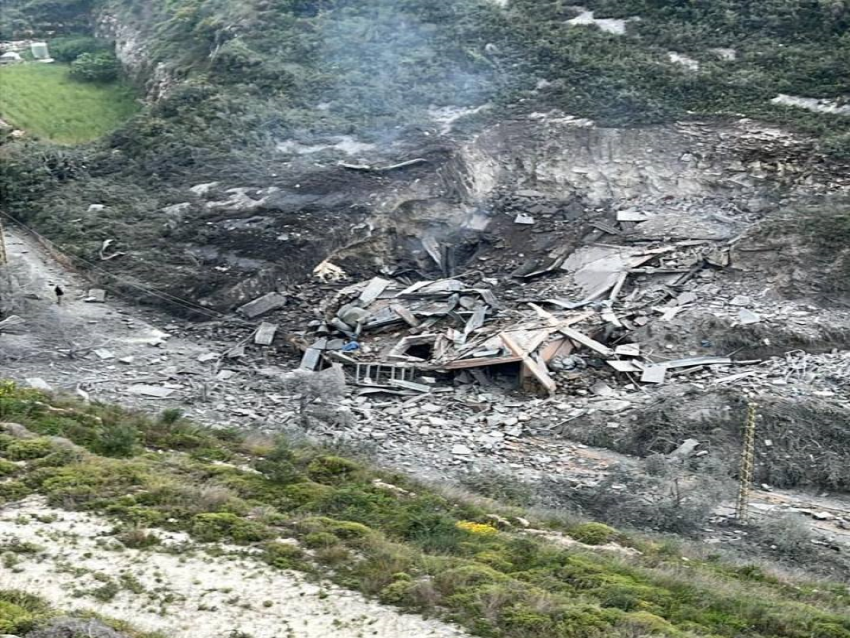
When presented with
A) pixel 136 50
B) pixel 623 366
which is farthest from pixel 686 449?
pixel 136 50

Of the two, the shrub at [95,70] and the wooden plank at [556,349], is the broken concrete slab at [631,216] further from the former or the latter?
the shrub at [95,70]

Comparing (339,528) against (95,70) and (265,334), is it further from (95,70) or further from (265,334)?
(95,70)

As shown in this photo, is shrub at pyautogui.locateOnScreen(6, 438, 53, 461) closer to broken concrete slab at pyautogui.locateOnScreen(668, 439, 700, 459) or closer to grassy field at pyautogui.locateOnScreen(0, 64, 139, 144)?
broken concrete slab at pyautogui.locateOnScreen(668, 439, 700, 459)

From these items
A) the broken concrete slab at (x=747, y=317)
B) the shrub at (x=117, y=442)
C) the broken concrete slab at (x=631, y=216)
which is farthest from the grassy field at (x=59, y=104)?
the broken concrete slab at (x=747, y=317)

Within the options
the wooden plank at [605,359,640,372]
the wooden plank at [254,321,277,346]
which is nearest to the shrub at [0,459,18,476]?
the wooden plank at [254,321,277,346]

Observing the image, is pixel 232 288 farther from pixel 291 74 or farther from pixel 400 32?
pixel 400 32

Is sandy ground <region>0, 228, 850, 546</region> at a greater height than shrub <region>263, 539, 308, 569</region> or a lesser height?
lesser
